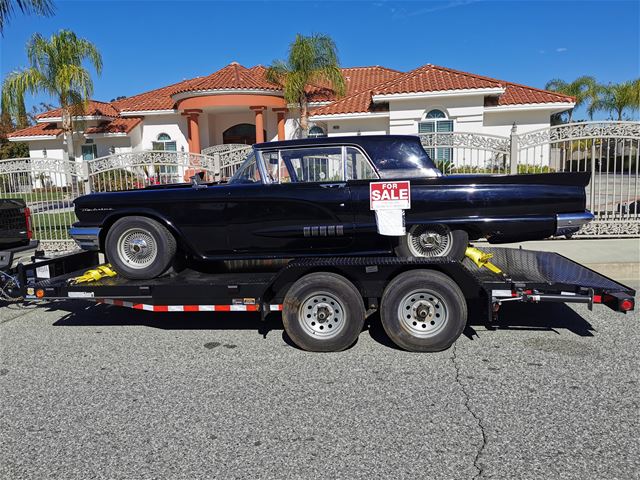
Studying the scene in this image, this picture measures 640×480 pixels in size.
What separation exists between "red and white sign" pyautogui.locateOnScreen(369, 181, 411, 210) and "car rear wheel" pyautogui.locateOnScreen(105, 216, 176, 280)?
216 cm

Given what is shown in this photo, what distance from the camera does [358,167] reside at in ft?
17.2

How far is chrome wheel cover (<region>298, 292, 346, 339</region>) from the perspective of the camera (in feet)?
15.4

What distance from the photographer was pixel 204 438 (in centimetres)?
329

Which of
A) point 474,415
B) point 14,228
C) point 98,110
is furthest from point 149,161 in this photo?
point 98,110

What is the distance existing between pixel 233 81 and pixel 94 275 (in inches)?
720

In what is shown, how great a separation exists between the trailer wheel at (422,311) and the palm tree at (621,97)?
123 ft

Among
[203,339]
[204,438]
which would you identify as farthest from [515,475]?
[203,339]

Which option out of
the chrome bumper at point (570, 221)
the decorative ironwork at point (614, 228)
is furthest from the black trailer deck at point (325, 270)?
the decorative ironwork at point (614, 228)

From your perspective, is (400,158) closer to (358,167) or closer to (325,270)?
(358,167)

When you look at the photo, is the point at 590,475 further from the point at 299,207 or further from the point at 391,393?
the point at 299,207

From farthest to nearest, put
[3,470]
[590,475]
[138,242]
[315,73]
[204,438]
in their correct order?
[315,73], [138,242], [204,438], [3,470], [590,475]

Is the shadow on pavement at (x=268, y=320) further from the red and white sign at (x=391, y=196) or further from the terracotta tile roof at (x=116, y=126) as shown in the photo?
the terracotta tile roof at (x=116, y=126)

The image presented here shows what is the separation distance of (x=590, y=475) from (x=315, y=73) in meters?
17.4

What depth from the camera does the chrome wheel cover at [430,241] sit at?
521 cm
